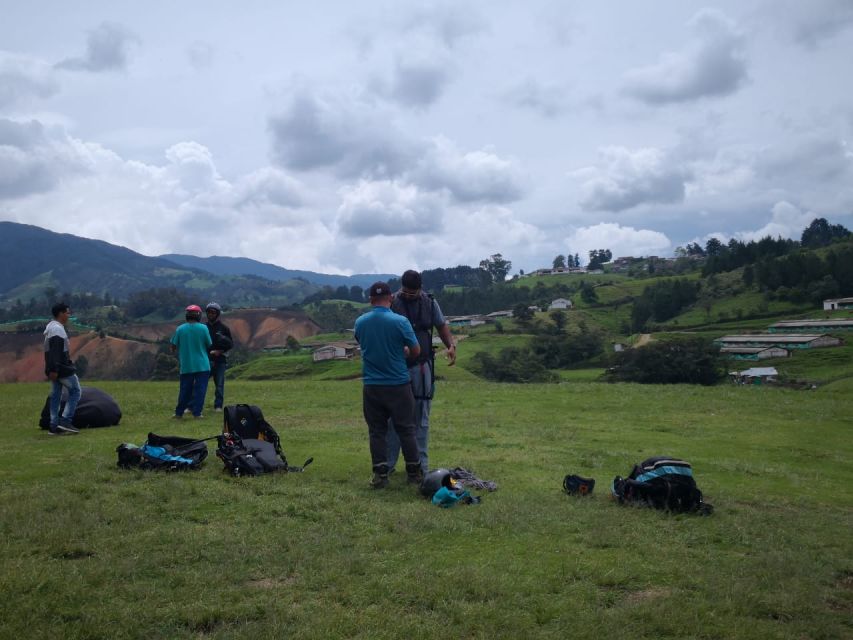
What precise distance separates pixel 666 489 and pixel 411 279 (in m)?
4.49

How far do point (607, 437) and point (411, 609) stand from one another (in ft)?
35.4

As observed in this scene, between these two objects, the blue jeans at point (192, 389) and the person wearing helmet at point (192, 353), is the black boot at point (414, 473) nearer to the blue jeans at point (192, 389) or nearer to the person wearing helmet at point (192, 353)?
the person wearing helmet at point (192, 353)

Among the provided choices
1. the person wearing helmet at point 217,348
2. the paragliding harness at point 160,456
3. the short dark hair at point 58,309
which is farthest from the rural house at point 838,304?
the paragliding harness at point 160,456

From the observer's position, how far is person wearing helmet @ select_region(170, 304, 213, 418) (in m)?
15.5

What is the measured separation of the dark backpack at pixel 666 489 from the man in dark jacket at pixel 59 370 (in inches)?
425

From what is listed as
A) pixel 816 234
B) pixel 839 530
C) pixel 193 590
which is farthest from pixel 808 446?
pixel 816 234

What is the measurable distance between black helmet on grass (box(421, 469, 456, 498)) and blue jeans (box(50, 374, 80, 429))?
8.49 m

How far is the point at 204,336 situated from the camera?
15781mm

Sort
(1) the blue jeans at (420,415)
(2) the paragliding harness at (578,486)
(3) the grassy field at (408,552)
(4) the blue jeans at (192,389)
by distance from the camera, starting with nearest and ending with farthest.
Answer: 1. (3) the grassy field at (408,552)
2. (2) the paragliding harness at (578,486)
3. (1) the blue jeans at (420,415)
4. (4) the blue jeans at (192,389)

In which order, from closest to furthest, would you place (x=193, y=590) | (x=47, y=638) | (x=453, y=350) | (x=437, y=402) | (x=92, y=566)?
(x=47, y=638) → (x=193, y=590) → (x=92, y=566) → (x=453, y=350) → (x=437, y=402)

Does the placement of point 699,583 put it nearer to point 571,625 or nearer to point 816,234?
point 571,625

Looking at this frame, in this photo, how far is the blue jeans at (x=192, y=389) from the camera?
15922 mm

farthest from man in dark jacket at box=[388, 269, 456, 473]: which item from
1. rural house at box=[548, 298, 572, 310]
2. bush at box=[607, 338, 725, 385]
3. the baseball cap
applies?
rural house at box=[548, 298, 572, 310]

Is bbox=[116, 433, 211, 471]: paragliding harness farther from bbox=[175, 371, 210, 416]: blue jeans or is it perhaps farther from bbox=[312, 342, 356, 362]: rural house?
bbox=[312, 342, 356, 362]: rural house
